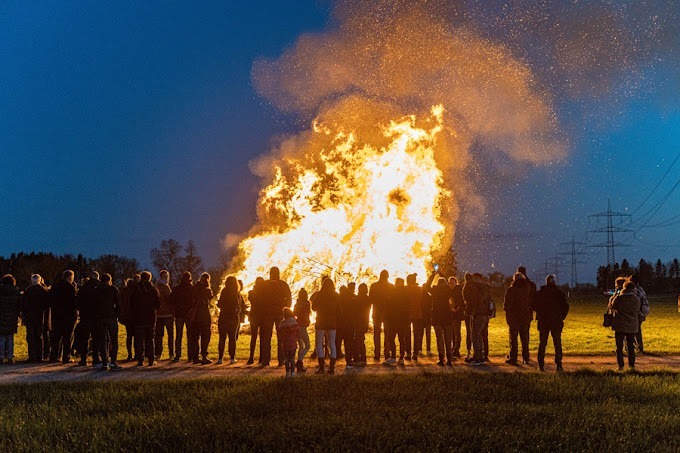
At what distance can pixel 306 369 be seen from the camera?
13.8m

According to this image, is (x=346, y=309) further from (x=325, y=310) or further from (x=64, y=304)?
(x=64, y=304)

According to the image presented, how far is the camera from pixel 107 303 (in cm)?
1384

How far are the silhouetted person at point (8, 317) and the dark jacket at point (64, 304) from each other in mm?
1150

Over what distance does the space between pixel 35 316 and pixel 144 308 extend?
3.38 meters

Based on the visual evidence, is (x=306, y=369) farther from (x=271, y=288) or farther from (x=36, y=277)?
(x=36, y=277)


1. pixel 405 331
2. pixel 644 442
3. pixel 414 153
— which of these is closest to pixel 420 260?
pixel 414 153

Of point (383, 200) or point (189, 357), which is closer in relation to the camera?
point (189, 357)

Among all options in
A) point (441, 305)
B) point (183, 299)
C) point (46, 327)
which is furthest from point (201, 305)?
point (441, 305)

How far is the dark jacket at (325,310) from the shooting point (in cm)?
1346

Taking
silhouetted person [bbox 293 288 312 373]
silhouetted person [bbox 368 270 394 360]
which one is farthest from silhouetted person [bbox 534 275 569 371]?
silhouetted person [bbox 293 288 312 373]

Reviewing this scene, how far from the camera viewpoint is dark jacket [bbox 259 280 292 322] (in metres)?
14.2

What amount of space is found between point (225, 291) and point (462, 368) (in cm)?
596

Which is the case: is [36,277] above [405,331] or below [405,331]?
above

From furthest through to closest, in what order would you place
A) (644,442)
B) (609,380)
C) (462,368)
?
(462,368)
(609,380)
(644,442)
